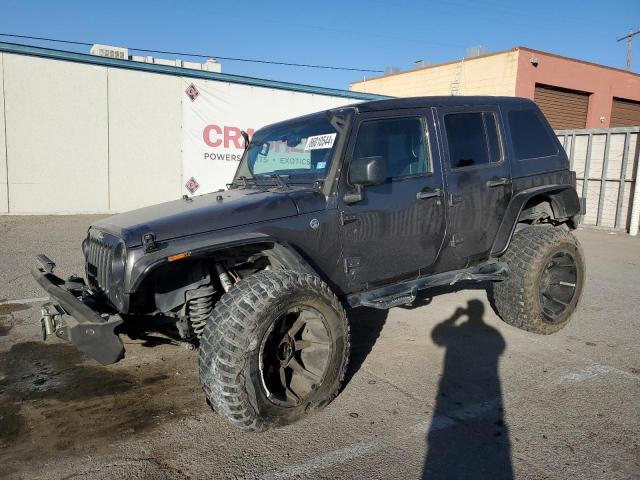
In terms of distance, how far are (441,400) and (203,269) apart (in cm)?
193

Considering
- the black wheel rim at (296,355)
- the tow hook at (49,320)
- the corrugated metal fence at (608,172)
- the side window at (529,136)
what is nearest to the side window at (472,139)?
the side window at (529,136)

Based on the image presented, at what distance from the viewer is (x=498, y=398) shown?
3535mm

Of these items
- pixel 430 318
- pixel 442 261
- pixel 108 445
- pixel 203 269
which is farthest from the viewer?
pixel 430 318

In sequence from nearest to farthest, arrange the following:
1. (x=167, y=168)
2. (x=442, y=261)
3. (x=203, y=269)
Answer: (x=203, y=269) → (x=442, y=261) → (x=167, y=168)

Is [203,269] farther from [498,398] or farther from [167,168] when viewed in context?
[167,168]

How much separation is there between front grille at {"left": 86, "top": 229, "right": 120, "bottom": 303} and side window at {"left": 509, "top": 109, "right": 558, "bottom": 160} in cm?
362

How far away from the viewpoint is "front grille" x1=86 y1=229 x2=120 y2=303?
304 centimetres

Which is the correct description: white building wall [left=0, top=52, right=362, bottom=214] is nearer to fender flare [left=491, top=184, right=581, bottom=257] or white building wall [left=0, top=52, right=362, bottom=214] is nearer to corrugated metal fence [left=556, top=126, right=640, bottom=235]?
corrugated metal fence [left=556, top=126, right=640, bottom=235]

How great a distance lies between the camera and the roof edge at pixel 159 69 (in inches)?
423

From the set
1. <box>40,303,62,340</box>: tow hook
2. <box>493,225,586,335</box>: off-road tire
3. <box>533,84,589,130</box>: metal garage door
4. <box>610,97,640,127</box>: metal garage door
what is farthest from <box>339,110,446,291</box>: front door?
<box>610,97,640,127</box>: metal garage door

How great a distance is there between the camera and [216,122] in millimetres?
13414

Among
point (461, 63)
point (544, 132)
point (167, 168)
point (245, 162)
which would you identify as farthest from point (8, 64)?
point (461, 63)

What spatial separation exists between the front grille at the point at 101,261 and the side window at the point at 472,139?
2.74 meters

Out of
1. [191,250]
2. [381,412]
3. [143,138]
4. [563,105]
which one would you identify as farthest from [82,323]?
[563,105]
